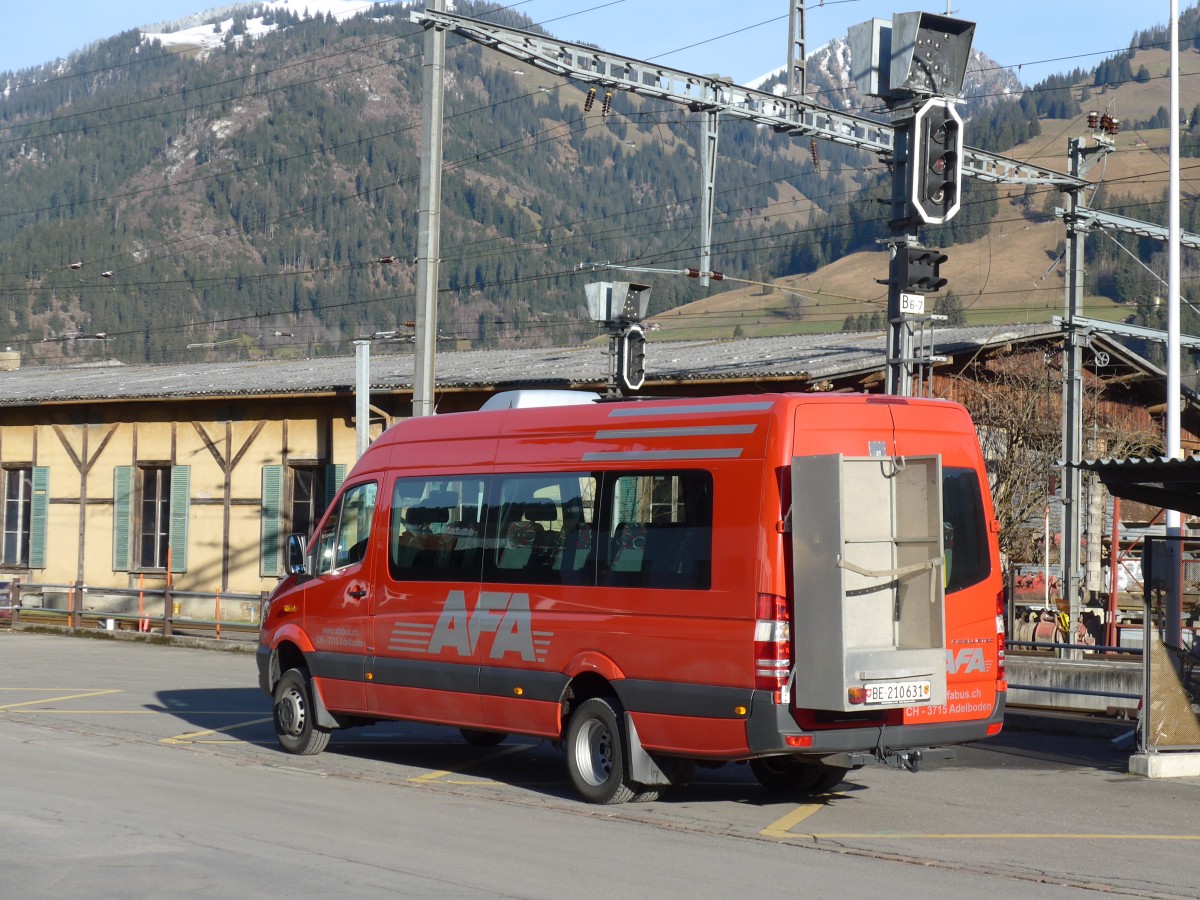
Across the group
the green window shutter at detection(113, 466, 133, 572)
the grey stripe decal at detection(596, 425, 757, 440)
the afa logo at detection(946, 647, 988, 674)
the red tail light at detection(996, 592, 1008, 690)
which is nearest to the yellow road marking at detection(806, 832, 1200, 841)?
the afa logo at detection(946, 647, 988, 674)

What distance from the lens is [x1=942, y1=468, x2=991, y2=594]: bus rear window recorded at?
10.5m

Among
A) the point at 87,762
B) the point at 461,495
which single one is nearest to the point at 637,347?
the point at 461,495

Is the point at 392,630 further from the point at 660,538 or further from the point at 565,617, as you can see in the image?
the point at 660,538

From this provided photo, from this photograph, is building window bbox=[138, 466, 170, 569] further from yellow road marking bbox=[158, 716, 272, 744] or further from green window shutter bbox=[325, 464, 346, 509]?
yellow road marking bbox=[158, 716, 272, 744]

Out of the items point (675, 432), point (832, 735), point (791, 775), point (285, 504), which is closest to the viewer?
point (832, 735)

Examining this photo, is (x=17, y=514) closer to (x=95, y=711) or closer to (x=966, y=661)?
(x=95, y=711)

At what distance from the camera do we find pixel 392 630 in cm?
1245

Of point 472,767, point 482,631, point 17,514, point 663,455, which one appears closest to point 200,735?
point 472,767

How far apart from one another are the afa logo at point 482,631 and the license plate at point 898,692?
8.14ft

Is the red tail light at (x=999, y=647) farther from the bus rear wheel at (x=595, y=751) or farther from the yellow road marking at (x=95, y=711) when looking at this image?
the yellow road marking at (x=95, y=711)

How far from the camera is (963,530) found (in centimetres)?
1058

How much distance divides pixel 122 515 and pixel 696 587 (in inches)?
975

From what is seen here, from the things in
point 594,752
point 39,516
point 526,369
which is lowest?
point 594,752

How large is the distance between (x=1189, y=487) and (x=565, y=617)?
566cm
